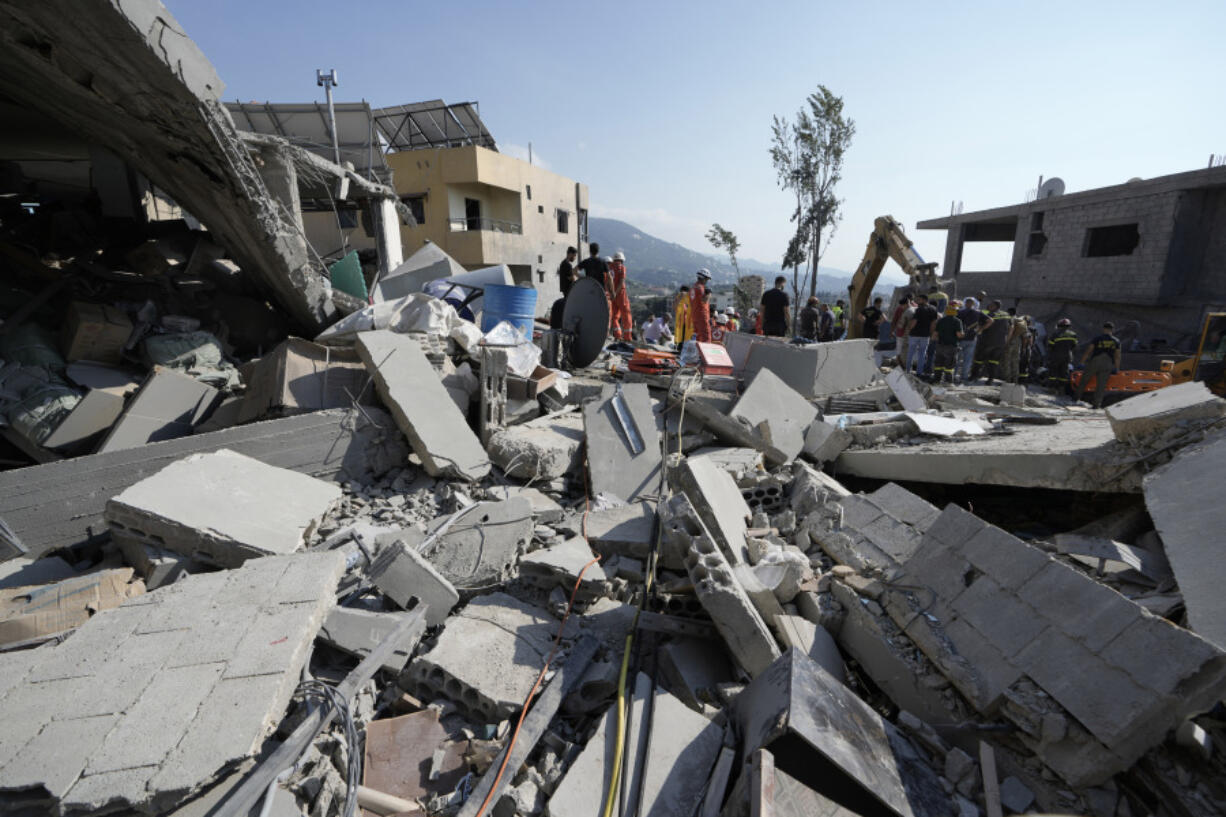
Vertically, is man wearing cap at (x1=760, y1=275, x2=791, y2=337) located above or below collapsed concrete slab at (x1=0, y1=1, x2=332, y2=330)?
below

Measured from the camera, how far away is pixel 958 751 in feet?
7.96

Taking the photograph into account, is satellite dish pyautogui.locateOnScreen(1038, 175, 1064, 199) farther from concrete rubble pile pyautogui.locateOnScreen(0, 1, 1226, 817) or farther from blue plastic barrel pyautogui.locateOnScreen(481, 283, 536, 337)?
blue plastic barrel pyautogui.locateOnScreen(481, 283, 536, 337)

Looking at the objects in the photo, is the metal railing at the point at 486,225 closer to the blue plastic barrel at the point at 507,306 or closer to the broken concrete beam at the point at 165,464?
the blue plastic barrel at the point at 507,306

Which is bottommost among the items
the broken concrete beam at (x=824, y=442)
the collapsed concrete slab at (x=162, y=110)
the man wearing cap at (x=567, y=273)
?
the broken concrete beam at (x=824, y=442)

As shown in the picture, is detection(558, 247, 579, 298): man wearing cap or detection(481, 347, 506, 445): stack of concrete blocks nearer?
detection(481, 347, 506, 445): stack of concrete blocks

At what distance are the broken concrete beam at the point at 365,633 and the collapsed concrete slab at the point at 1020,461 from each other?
4.54 m

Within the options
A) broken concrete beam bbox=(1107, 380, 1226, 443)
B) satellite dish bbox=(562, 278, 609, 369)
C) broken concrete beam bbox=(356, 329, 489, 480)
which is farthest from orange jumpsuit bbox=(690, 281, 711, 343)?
broken concrete beam bbox=(1107, 380, 1226, 443)

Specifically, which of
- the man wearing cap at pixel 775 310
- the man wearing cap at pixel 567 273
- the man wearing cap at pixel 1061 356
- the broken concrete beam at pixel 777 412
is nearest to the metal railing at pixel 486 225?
the man wearing cap at pixel 567 273

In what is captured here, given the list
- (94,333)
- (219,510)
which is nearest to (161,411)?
(94,333)

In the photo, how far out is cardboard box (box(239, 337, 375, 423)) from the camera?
5.07m

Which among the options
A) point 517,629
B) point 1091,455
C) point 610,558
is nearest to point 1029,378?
point 1091,455

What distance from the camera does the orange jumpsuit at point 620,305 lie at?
10.2m

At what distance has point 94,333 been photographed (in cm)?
564

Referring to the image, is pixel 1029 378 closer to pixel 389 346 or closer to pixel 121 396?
pixel 389 346
